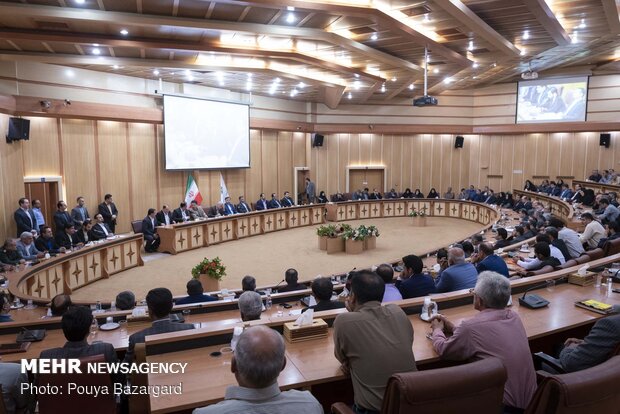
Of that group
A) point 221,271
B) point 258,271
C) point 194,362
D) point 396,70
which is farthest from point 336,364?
point 396,70

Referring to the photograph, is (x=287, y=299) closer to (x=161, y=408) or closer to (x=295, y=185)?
(x=161, y=408)

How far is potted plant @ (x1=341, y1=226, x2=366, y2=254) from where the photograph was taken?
10.5m

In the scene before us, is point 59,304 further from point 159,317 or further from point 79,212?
point 79,212

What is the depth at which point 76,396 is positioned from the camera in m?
2.48

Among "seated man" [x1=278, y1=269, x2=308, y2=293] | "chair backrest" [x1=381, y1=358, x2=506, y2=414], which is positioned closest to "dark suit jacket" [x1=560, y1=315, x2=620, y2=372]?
"chair backrest" [x1=381, y1=358, x2=506, y2=414]

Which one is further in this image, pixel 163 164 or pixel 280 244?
pixel 163 164

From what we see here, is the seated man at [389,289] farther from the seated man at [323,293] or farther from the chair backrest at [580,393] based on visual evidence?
the chair backrest at [580,393]

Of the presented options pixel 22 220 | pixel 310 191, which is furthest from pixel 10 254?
pixel 310 191

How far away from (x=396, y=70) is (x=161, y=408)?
1199 centimetres

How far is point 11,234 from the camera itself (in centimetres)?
937

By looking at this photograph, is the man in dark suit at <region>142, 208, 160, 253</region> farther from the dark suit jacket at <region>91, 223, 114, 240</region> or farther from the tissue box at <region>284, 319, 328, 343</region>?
the tissue box at <region>284, 319, 328, 343</region>

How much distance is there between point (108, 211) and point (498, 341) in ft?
33.9

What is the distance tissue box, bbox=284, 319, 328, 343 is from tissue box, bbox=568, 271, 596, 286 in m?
2.72

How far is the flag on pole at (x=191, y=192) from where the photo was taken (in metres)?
13.4
